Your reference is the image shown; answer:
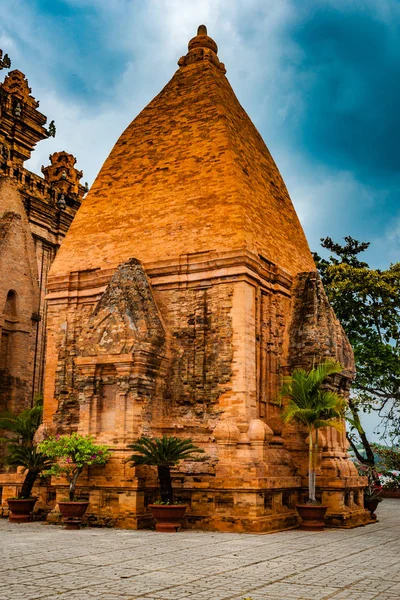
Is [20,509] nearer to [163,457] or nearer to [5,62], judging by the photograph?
[163,457]

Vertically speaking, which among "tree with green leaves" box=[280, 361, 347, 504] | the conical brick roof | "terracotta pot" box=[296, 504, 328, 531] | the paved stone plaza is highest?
the conical brick roof

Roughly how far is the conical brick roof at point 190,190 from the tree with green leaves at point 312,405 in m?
3.60

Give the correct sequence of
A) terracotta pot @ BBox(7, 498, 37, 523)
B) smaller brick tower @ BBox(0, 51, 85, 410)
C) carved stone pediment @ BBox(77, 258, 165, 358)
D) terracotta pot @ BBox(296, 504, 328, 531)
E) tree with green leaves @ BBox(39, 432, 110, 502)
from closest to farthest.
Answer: tree with green leaves @ BBox(39, 432, 110, 502)
terracotta pot @ BBox(296, 504, 328, 531)
terracotta pot @ BBox(7, 498, 37, 523)
carved stone pediment @ BBox(77, 258, 165, 358)
smaller brick tower @ BBox(0, 51, 85, 410)

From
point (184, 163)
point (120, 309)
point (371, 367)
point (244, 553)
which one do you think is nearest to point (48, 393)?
point (120, 309)

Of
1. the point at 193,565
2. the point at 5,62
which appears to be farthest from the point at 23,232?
the point at 193,565

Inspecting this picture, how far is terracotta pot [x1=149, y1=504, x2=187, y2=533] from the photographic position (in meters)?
15.1

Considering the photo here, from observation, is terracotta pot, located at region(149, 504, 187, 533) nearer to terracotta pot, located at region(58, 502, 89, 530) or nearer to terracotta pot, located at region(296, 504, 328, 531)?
terracotta pot, located at region(58, 502, 89, 530)

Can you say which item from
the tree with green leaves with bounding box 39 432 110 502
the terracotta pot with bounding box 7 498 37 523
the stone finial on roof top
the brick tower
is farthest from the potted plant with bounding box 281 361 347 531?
the stone finial on roof top

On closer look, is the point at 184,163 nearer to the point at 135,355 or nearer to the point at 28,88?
the point at 135,355

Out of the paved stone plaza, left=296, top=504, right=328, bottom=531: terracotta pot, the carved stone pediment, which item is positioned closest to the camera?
the paved stone plaza

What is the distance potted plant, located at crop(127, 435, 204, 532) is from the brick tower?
0.68 meters

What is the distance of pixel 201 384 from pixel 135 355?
1877 millimetres

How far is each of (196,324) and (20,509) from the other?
6289 mm

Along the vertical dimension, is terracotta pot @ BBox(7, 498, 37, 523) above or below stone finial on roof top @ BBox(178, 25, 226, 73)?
below
